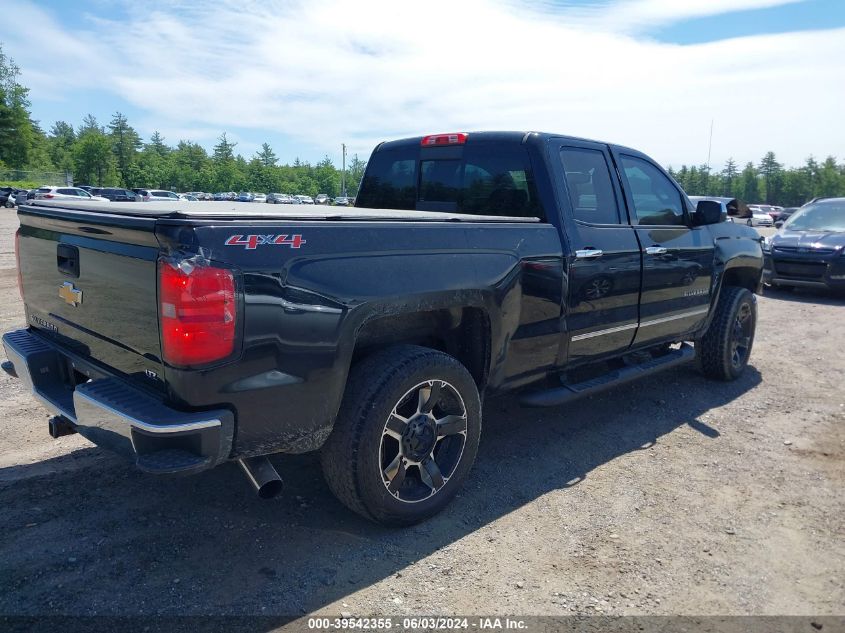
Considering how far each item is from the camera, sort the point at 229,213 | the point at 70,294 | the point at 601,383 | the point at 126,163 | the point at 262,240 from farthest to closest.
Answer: the point at 126,163 < the point at 601,383 < the point at 70,294 < the point at 229,213 < the point at 262,240

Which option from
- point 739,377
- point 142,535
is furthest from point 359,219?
point 739,377

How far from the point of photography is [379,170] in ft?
16.1

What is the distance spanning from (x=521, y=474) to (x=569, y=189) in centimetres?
181

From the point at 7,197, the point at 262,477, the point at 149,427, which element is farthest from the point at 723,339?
the point at 7,197

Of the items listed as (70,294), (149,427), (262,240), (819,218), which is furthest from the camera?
(819,218)

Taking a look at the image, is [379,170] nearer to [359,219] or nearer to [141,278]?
[359,219]

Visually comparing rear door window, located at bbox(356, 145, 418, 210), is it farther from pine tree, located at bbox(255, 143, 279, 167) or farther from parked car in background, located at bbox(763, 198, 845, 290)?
pine tree, located at bbox(255, 143, 279, 167)


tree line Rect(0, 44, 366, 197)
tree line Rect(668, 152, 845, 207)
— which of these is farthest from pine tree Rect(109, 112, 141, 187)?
tree line Rect(668, 152, 845, 207)

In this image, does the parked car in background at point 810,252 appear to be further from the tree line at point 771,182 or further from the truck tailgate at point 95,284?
the tree line at point 771,182

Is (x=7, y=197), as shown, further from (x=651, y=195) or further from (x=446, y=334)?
(x=446, y=334)

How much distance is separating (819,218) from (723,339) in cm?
830

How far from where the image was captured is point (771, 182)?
94.6m

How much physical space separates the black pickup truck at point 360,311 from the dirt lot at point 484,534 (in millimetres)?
358

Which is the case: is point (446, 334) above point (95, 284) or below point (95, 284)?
below
